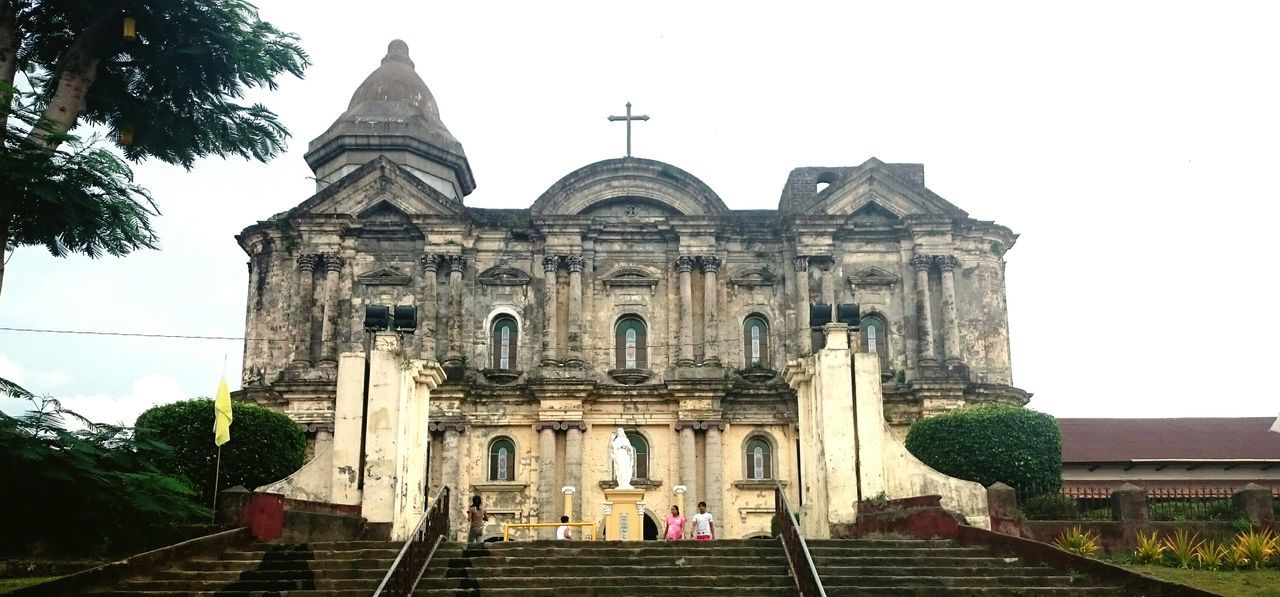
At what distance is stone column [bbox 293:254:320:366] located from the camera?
31.8 metres

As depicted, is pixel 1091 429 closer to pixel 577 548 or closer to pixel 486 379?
pixel 486 379

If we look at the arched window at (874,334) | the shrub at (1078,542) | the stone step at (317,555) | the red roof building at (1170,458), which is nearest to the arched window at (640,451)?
→ the arched window at (874,334)

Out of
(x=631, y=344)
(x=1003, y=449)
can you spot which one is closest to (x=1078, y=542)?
(x=1003, y=449)

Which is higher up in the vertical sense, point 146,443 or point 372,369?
point 372,369

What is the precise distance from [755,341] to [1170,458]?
10991 mm

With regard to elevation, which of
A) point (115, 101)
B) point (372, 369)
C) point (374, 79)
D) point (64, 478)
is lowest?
point (64, 478)

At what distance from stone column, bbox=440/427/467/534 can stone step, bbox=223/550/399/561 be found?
14069 millimetres

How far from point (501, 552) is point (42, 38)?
9.66 m

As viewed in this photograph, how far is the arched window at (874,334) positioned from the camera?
3269 cm

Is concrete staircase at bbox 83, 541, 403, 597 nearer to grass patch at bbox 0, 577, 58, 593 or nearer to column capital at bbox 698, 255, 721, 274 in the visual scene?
grass patch at bbox 0, 577, 58, 593

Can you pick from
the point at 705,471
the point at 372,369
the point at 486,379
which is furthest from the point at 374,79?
the point at 372,369

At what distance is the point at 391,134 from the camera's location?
36.9 meters

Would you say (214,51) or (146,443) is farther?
(214,51)

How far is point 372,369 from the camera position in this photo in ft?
65.7
